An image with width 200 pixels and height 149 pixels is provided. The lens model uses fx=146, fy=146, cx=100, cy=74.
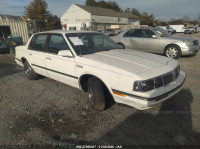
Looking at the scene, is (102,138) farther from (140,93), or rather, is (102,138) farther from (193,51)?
(193,51)

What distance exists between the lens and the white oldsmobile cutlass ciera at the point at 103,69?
231 cm

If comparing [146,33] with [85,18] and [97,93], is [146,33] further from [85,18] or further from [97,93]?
[85,18]

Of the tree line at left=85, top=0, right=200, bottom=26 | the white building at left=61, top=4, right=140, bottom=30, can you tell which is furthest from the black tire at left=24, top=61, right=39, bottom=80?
the tree line at left=85, top=0, right=200, bottom=26

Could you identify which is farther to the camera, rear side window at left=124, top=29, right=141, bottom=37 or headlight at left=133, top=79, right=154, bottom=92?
rear side window at left=124, top=29, right=141, bottom=37

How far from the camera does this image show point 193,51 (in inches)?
279

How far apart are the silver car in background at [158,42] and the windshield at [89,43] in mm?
4237

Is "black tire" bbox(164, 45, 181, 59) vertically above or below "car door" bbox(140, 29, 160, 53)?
below

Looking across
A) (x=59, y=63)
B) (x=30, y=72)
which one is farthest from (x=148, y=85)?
(x=30, y=72)

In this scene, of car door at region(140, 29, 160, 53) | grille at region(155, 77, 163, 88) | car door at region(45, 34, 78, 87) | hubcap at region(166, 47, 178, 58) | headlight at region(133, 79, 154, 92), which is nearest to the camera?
headlight at region(133, 79, 154, 92)

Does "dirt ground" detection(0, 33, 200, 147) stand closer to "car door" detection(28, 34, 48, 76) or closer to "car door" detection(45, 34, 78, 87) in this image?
"car door" detection(45, 34, 78, 87)

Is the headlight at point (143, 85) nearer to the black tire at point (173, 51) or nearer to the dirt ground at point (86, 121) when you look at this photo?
the dirt ground at point (86, 121)

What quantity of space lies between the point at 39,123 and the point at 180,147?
2.33 metres

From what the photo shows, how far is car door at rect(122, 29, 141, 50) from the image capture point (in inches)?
311

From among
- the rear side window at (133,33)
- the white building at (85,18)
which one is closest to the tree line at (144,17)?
the white building at (85,18)
